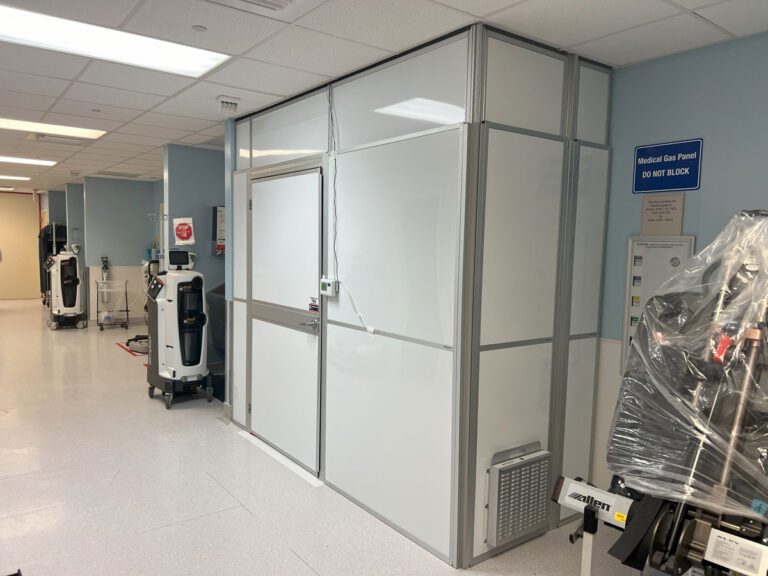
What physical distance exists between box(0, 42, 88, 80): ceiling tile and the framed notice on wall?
133 inches

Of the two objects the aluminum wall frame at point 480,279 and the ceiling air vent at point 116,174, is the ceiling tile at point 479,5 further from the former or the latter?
the ceiling air vent at point 116,174

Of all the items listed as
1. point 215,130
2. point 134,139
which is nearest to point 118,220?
point 134,139

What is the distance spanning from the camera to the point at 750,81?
2689 mm

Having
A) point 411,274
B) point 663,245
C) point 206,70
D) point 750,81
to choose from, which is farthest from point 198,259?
point 750,81

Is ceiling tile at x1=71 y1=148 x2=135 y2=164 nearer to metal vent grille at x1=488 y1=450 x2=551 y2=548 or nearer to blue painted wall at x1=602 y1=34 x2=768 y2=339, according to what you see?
blue painted wall at x1=602 y1=34 x2=768 y2=339

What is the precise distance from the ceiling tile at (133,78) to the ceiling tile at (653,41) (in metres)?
2.49

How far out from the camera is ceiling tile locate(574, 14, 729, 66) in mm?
2570

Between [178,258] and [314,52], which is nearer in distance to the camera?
[314,52]

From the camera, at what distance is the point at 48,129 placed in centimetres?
557

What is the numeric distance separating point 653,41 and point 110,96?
11.8 feet

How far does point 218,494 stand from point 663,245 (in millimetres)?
3009

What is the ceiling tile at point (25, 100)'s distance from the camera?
13.6ft

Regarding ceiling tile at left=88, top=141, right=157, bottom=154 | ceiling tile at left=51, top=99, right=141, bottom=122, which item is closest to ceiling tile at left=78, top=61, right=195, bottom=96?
ceiling tile at left=51, top=99, right=141, bottom=122

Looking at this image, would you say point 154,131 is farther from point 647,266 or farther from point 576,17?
point 647,266
